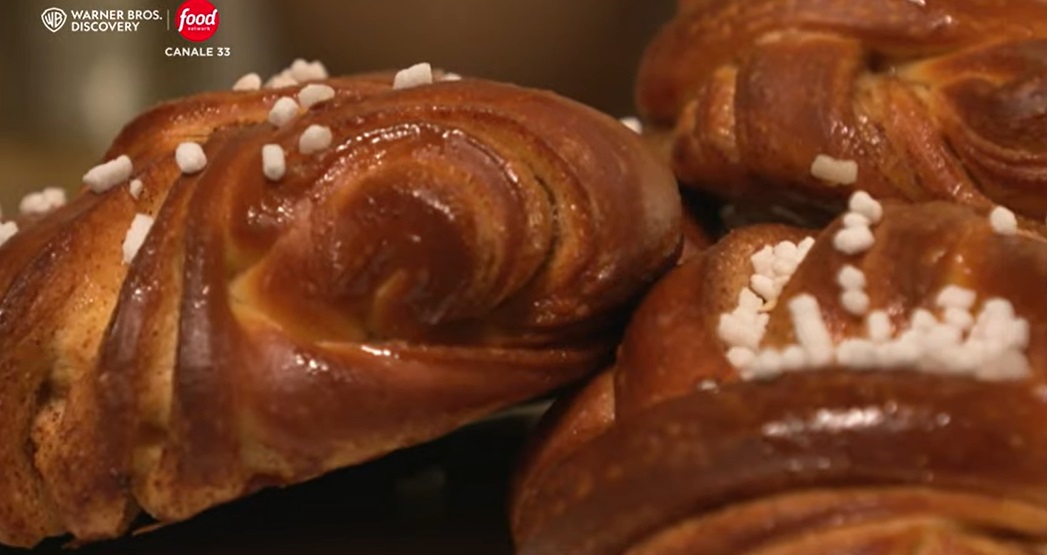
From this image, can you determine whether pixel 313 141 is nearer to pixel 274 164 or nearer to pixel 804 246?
pixel 274 164

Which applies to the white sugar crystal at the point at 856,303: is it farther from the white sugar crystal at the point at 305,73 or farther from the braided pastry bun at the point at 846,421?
the white sugar crystal at the point at 305,73

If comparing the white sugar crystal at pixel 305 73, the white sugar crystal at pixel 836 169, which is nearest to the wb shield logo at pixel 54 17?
the white sugar crystal at pixel 305 73

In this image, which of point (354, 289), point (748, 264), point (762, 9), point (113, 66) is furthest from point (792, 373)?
point (113, 66)

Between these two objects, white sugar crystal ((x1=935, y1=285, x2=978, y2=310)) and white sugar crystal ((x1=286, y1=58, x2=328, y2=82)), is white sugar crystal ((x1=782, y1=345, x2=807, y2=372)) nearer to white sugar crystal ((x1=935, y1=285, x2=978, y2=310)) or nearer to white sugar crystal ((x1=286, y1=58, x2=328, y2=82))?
white sugar crystal ((x1=935, y1=285, x2=978, y2=310))

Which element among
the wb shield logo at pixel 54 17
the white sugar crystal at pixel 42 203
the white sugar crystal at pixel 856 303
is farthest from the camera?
the wb shield logo at pixel 54 17

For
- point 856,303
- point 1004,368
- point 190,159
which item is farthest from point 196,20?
point 1004,368

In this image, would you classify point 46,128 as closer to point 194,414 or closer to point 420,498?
point 420,498
